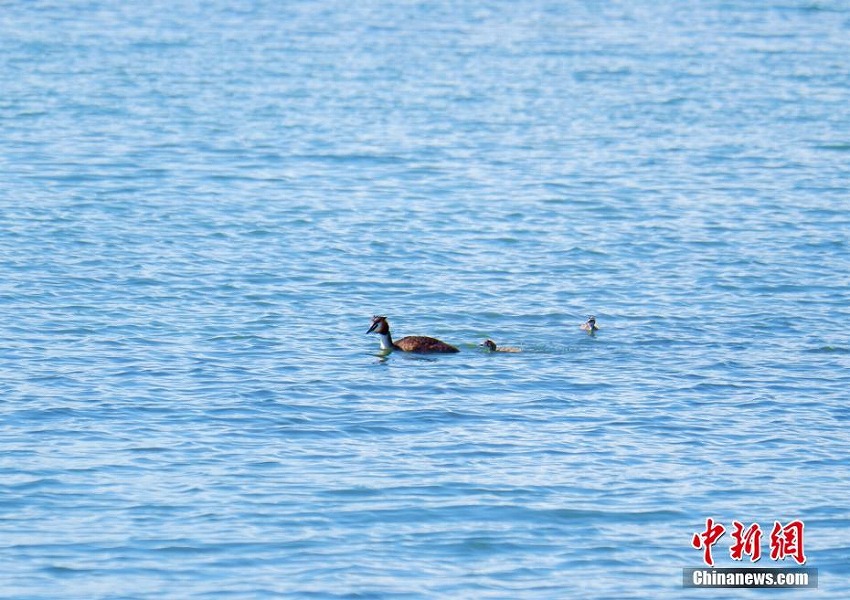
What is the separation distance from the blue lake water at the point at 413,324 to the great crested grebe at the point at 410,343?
0.22 metres

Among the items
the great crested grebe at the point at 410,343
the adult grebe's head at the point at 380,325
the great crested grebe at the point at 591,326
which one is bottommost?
the great crested grebe at the point at 410,343

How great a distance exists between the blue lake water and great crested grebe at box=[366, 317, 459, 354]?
22cm

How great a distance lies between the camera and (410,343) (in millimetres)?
21938

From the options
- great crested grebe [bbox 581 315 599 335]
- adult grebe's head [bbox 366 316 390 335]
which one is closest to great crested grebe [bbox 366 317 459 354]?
adult grebe's head [bbox 366 316 390 335]

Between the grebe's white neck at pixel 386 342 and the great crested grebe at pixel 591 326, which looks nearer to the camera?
the grebe's white neck at pixel 386 342

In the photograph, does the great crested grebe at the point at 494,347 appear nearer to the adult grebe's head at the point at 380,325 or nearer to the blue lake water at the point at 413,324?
the blue lake water at the point at 413,324

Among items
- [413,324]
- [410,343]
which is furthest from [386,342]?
[413,324]

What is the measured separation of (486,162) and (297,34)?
79.4 ft

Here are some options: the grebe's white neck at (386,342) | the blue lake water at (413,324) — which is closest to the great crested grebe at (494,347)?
the blue lake water at (413,324)

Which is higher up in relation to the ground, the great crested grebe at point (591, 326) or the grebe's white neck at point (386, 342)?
the great crested grebe at point (591, 326)

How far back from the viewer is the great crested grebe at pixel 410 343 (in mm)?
21906

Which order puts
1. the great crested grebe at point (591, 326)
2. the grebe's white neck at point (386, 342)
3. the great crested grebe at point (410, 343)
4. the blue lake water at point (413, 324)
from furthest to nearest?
the great crested grebe at point (591, 326)
the grebe's white neck at point (386, 342)
the great crested grebe at point (410, 343)
the blue lake water at point (413, 324)

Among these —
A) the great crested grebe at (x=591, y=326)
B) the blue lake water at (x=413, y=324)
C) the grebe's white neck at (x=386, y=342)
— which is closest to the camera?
the blue lake water at (x=413, y=324)

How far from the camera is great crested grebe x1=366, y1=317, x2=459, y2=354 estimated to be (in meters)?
21.9
